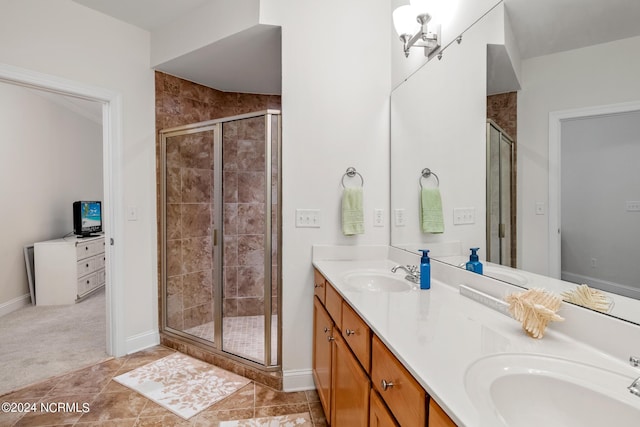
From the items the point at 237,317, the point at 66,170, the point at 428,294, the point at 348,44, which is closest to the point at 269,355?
the point at 237,317

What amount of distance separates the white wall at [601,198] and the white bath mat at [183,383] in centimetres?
196

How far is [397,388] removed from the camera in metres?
0.81

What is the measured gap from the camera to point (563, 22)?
1.01m

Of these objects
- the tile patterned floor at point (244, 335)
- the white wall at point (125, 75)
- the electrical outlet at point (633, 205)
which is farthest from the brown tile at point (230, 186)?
the electrical outlet at point (633, 205)

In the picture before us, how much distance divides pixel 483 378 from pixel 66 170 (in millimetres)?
5556

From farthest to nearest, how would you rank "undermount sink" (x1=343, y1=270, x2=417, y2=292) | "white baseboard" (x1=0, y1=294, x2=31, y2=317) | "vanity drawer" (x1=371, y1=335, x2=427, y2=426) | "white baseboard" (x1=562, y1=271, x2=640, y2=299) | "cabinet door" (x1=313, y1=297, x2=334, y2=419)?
"white baseboard" (x1=0, y1=294, x2=31, y2=317) → "undermount sink" (x1=343, y1=270, x2=417, y2=292) → "cabinet door" (x1=313, y1=297, x2=334, y2=419) → "white baseboard" (x1=562, y1=271, x2=640, y2=299) → "vanity drawer" (x1=371, y1=335, x2=427, y2=426)

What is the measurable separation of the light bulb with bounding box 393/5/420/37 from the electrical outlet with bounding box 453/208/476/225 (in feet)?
3.36

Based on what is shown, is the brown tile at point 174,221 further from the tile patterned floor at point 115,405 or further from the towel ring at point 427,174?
the towel ring at point 427,174

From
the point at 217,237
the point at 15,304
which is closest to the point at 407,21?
the point at 217,237

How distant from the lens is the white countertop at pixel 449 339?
0.65 meters

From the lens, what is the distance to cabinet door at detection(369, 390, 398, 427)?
0.86m

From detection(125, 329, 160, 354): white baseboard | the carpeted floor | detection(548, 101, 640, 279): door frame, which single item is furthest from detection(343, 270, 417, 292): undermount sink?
the carpeted floor

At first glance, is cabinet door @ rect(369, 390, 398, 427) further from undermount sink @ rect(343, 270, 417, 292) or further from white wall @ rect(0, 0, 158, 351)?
white wall @ rect(0, 0, 158, 351)

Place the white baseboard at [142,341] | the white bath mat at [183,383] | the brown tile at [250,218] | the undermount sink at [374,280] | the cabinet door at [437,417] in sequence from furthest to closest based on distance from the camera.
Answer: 1. the brown tile at [250,218]
2. the white baseboard at [142,341]
3. the white bath mat at [183,383]
4. the undermount sink at [374,280]
5. the cabinet door at [437,417]
